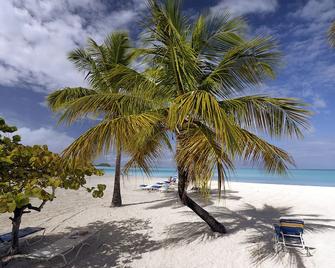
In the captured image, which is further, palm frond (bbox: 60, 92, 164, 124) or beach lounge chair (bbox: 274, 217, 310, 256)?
beach lounge chair (bbox: 274, 217, 310, 256)

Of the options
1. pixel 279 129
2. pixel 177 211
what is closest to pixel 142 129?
pixel 279 129

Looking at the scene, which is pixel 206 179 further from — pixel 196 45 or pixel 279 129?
pixel 196 45

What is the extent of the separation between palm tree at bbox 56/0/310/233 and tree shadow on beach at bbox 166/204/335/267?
3.51 ft

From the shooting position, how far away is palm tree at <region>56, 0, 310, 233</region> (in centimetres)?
450

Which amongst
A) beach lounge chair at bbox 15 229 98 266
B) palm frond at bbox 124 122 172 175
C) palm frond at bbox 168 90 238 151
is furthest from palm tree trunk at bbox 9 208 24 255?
palm frond at bbox 168 90 238 151

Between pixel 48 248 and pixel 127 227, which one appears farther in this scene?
pixel 127 227

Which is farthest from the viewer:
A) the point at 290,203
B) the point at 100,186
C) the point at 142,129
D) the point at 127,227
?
the point at 290,203

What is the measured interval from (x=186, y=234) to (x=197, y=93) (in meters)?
4.16

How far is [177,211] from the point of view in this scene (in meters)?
9.53

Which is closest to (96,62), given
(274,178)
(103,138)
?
(103,138)

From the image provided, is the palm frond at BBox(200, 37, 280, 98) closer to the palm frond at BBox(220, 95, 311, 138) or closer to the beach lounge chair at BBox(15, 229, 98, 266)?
the palm frond at BBox(220, 95, 311, 138)

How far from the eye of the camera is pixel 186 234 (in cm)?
669

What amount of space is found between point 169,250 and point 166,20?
5052 mm

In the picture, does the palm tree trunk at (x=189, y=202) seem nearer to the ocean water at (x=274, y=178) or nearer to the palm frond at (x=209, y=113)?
the ocean water at (x=274, y=178)
